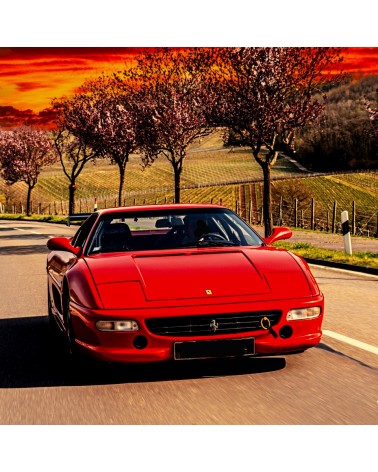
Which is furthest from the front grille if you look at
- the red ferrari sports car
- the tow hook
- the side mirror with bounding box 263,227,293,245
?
the side mirror with bounding box 263,227,293,245

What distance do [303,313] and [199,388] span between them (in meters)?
0.96

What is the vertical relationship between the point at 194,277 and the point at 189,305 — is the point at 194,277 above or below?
above

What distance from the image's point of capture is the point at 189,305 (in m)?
5.98

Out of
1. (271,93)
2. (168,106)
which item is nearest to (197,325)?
(271,93)

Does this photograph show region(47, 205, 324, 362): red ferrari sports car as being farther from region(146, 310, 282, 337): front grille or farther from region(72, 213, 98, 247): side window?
region(72, 213, 98, 247): side window

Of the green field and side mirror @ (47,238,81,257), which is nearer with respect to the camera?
side mirror @ (47,238,81,257)

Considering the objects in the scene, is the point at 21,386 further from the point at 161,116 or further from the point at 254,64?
the point at 161,116

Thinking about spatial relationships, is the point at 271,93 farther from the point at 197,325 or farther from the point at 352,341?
the point at 197,325

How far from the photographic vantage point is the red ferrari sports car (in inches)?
235

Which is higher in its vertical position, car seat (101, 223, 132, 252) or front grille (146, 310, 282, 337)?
car seat (101, 223, 132, 252)

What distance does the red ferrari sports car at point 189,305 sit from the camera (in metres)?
5.98

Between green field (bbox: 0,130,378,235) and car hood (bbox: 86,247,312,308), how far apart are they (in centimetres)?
6196

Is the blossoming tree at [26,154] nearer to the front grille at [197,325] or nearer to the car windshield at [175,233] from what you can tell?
the car windshield at [175,233]

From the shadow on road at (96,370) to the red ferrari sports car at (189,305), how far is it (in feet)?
0.82
